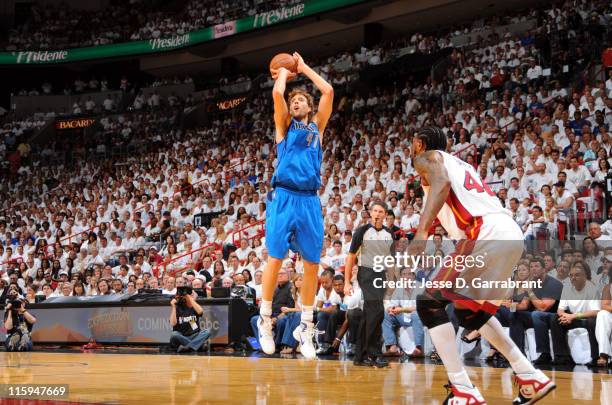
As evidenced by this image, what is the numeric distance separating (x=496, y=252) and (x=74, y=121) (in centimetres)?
3115

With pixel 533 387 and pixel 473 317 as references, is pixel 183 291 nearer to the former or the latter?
pixel 473 317

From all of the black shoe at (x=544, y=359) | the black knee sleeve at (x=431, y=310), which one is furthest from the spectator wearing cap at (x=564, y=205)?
the black knee sleeve at (x=431, y=310)

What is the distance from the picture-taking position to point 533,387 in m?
5.30

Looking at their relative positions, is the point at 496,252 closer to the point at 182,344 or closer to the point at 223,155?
the point at 182,344

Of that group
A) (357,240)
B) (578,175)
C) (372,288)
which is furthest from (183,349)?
(578,175)

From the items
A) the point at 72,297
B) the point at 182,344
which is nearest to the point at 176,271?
the point at 72,297

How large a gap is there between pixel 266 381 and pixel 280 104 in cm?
279

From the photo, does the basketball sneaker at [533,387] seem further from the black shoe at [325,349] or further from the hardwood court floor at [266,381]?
the black shoe at [325,349]

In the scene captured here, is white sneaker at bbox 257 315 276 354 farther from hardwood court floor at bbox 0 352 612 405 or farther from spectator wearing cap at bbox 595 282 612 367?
spectator wearing cap at bbox 595 282 612 367

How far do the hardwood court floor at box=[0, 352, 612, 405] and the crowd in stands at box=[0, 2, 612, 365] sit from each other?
69.8 inches

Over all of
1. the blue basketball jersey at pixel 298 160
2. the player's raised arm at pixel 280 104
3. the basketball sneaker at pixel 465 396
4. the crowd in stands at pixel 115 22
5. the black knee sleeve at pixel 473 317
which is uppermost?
the crowd in stands at pixel 115 22

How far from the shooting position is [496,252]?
5.17 metres

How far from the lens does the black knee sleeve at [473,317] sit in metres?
5.30

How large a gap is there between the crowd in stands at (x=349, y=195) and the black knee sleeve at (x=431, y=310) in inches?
188
